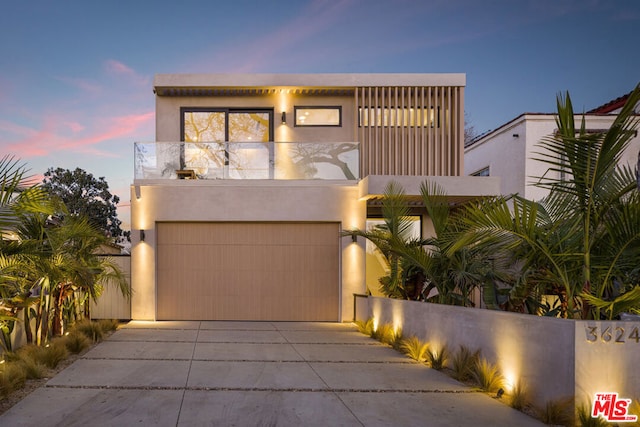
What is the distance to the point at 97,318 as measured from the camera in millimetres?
12922

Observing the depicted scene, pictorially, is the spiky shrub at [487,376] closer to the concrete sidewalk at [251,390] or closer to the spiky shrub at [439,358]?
the concrete sidewalk at [251,390]

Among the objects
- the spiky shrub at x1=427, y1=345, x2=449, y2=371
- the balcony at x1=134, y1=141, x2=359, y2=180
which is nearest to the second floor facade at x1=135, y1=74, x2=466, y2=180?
the balcony at x1=134, y1=141, x2=359, y2=180

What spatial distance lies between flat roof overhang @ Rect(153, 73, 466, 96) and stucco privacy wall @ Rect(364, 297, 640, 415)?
9170 millimetres

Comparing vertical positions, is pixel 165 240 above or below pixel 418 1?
below

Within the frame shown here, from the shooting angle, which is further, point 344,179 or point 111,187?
point 111,187

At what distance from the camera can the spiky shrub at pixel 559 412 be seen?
190 inches

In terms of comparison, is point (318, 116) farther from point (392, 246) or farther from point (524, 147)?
point (524, 147)

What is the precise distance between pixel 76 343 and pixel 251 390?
12.8 ft

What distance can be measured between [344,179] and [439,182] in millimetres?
2671

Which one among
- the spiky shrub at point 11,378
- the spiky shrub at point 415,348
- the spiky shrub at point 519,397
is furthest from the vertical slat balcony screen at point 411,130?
the spiky shrub at point 11,378

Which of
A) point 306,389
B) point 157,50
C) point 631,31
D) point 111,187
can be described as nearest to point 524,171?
point 631,31

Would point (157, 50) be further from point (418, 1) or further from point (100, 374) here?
point (100, 374)

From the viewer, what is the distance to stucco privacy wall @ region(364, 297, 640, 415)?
4734 mm

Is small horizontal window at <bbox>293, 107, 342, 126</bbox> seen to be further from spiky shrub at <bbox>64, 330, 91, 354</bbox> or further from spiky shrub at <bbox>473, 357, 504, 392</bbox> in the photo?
spiky shrub at <bbox>473, 357, 504, 392</bbox>
